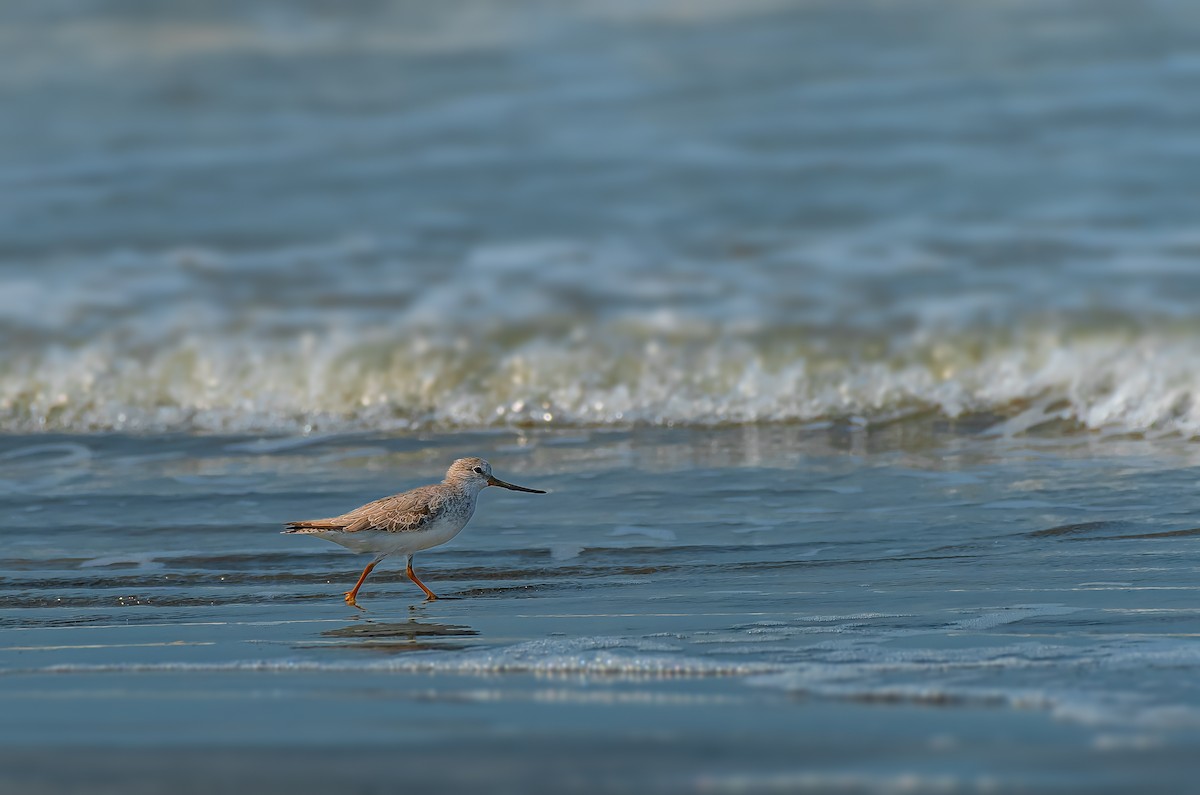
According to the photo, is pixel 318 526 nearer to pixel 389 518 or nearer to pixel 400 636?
pixel 389 518

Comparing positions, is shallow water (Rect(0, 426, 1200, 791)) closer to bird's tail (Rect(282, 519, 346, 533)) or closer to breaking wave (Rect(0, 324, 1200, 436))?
bird's tail (Rect(282, 519, 346, 533))

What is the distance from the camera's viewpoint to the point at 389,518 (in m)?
5.93

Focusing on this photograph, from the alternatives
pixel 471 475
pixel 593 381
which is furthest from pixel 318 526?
pixel 593 381

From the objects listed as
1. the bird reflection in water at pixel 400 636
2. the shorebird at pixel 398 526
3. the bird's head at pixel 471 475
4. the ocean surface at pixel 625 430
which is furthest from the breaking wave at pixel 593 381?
the bird reflection in water at pixel 400 636

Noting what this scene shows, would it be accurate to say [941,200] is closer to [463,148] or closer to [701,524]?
[463,148]

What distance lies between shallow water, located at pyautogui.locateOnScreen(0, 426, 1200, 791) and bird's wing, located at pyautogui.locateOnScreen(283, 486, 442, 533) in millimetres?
256

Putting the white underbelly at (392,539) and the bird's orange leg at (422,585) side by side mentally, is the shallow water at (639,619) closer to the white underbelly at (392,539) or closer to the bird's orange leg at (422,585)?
the bird's orange leg at (422,585)

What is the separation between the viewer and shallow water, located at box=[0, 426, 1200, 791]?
321 centimetres

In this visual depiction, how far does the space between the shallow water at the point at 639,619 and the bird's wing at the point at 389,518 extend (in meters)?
0.26

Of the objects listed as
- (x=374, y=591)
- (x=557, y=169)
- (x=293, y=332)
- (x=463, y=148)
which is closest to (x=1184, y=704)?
(x=374, y=591)

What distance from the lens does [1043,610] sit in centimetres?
479

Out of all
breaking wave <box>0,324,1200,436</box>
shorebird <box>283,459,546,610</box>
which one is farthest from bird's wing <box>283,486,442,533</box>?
breaking wave <box>0,324,1200,436</box>

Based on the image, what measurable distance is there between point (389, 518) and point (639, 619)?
140 centimetres

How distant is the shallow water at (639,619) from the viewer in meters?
3.21
